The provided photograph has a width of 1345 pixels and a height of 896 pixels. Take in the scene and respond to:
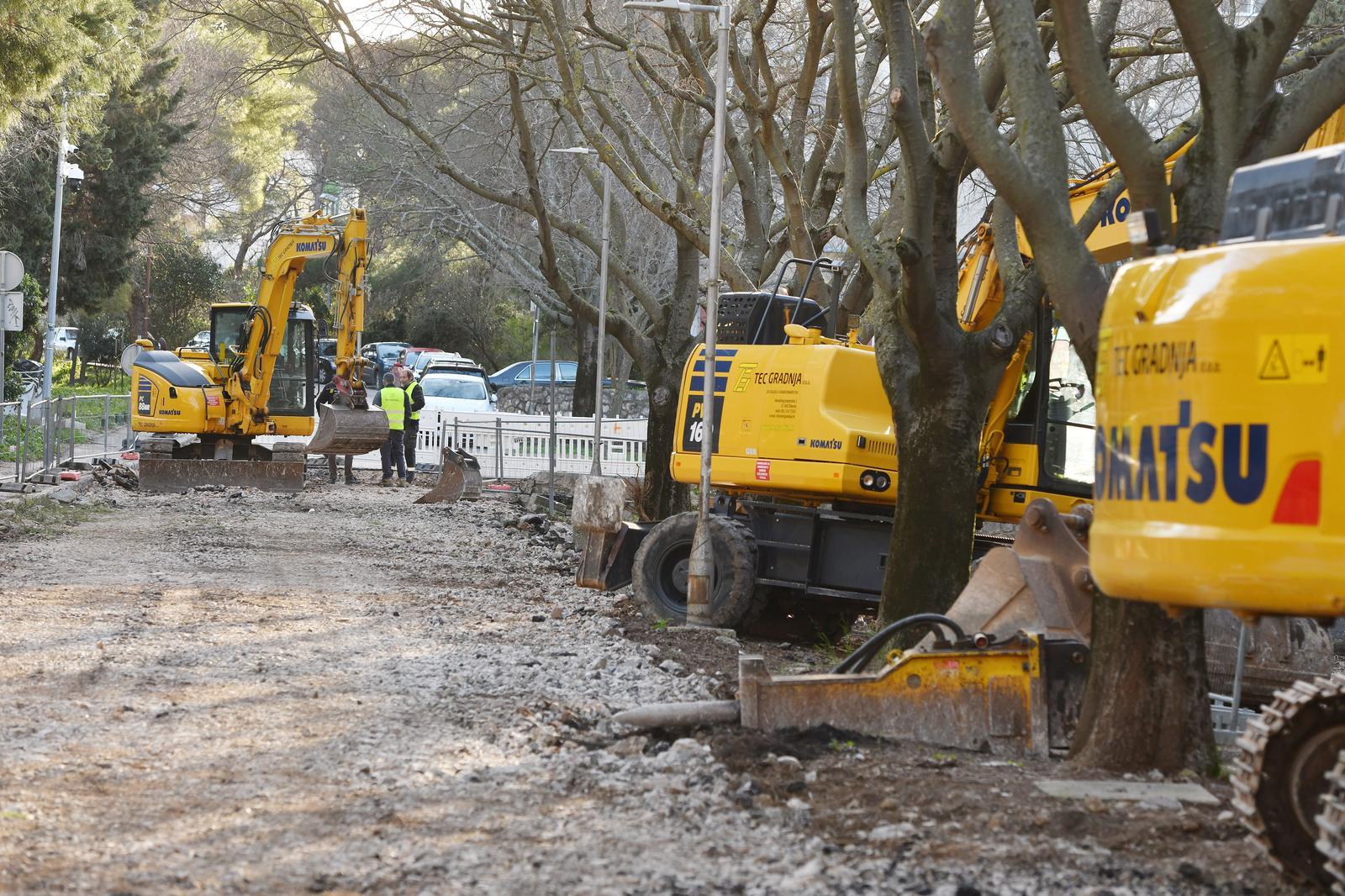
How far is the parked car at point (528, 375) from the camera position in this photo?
48.0 metres

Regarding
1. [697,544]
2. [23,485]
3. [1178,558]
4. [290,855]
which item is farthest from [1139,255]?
[23,485]

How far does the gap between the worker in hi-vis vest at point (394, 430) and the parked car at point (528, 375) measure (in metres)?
20.0

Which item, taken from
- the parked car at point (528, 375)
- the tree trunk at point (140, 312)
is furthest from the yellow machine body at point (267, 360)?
the tree trunk at point (140, 312)

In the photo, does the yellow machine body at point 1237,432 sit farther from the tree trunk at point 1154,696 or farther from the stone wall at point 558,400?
the stone wall at point 558,400

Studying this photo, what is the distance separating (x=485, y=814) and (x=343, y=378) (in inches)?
766

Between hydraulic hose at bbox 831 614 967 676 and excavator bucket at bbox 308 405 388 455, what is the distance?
17503 millimetres

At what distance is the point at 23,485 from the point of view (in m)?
21.5

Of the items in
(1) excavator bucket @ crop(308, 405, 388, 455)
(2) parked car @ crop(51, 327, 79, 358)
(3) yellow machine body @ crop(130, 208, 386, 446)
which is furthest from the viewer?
(2) parked car @ crop(51, 327, 79, 358)

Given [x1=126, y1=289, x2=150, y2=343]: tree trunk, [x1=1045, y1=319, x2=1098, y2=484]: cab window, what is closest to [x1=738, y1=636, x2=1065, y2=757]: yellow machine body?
[x1=1045, y1=319, x2=1098, y2=484]: cab window

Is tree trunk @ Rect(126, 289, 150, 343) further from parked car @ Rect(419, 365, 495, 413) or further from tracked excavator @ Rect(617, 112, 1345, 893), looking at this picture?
tracked excavator @ Rect(617, 112, 1345, 893)

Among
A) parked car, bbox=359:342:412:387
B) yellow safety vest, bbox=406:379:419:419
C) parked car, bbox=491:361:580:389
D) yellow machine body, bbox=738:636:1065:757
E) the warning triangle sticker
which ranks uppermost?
parked car, bbox=359:342:412:387

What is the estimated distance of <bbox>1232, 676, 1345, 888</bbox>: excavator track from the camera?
5.52 metres

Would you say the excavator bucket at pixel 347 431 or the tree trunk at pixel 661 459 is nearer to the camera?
the tree trunk at pixel 661 459

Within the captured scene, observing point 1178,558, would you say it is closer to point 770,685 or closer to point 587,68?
point 770,685
